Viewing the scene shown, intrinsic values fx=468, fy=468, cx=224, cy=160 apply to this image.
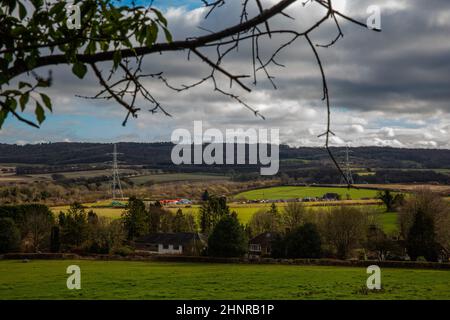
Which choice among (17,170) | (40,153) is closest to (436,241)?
(17,170)

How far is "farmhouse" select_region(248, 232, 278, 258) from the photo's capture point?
1796 inches

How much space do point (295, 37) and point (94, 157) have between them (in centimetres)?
12008

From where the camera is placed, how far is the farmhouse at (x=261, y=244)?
45625mm

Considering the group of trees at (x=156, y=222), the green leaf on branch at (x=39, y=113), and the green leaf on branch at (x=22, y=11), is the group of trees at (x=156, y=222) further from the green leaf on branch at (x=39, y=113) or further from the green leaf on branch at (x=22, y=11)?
the green leaf on branch at (x=39, y=113)

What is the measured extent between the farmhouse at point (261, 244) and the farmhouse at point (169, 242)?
189 inches

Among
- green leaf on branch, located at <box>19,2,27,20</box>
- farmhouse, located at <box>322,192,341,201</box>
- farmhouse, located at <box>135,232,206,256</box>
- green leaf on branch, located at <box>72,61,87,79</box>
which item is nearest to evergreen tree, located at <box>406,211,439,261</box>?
farmhouse, located at <box>135,232,206,256</box>

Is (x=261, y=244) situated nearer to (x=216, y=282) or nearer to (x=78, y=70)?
(x=216, y=282)

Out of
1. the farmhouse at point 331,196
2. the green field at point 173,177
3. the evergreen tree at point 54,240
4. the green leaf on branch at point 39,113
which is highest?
the green field at point 173,177

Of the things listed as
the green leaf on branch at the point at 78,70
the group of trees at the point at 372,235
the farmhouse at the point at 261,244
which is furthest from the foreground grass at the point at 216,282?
the green leaf on branch at the point at 78,70

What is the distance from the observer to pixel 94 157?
117 meters

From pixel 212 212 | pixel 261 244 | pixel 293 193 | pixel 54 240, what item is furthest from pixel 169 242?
pixel 293 193

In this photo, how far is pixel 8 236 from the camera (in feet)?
140

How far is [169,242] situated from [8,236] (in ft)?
50.8

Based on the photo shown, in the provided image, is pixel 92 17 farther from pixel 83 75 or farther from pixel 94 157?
pixel 94 157
